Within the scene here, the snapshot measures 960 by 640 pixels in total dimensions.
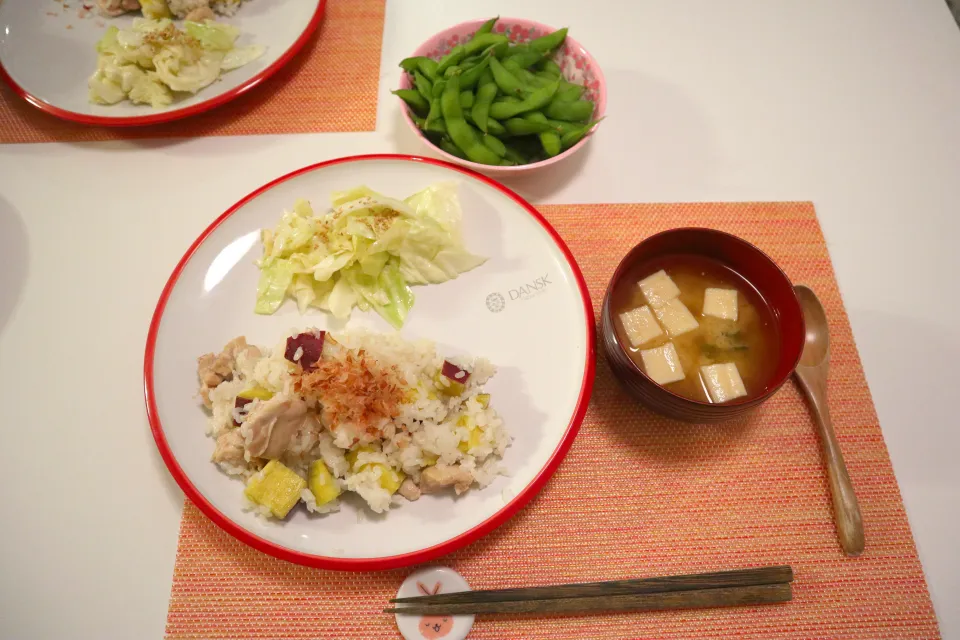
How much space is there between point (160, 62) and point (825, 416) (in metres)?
2.80

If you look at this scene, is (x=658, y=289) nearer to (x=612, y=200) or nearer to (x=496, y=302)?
(x=496, y=302)

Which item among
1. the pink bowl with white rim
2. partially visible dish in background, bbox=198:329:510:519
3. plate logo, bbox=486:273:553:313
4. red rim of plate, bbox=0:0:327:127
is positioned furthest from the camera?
red rim of plate, bbox=0:0:327:127

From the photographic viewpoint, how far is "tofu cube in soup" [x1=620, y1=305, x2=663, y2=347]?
172cm

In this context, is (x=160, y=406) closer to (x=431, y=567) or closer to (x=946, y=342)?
(x=431, y=567)

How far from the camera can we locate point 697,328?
5.69 feet

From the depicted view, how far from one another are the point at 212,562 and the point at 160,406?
50 cm

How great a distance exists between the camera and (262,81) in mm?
2336

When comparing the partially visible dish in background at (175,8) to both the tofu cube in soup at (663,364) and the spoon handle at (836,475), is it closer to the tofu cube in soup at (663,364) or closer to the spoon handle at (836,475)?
the tofu cube in soup at (663,364)

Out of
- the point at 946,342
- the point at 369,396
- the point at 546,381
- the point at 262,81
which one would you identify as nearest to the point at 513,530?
the point at 546,381

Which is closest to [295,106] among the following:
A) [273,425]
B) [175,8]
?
[175,8]

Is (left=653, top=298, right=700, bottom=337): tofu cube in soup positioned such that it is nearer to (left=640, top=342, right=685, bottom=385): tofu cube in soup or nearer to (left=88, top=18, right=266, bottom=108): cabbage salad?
(left=640, top=342, right=685, bottom=385): tofu cube in soup

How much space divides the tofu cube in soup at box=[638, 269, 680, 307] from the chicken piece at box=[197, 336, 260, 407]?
125 centimetres

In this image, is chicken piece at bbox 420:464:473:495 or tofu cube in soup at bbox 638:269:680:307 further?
tofu cube in soup at bbox 638:269:680:307

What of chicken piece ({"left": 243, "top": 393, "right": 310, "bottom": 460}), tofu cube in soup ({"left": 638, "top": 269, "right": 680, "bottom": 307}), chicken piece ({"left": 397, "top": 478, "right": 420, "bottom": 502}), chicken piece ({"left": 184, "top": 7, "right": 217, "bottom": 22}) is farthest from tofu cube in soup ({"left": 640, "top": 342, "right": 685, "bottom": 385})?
chicken piece ({"left": 184, "top": 7, "right": 217, "bottom": 22})
